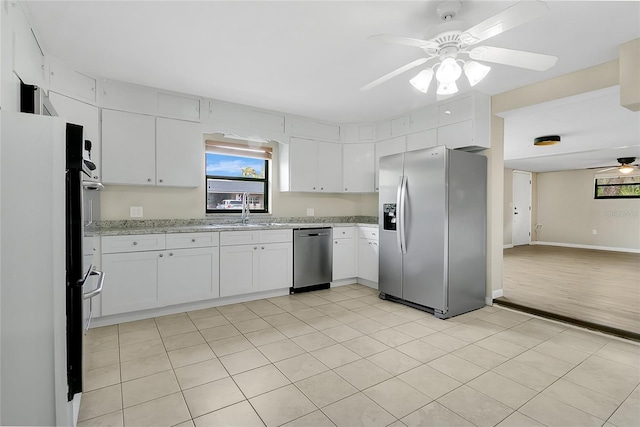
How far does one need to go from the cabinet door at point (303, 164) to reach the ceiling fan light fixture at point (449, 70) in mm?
2669

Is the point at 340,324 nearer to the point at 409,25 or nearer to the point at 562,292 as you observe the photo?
the point at 409,25

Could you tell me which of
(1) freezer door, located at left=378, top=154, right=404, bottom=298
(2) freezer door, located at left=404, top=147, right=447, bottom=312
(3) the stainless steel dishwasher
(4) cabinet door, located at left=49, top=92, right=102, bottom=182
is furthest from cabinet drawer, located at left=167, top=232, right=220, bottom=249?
(2) freezer door, located at left=404, top=147, right=447, bottom=312

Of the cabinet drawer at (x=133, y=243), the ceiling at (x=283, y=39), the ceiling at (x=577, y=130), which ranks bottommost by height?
the cabinet drawer at (x=133, y=243)

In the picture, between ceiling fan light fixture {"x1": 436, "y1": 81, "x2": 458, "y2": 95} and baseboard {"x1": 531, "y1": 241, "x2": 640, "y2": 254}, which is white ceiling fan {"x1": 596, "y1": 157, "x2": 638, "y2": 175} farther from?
ceiling fan light fixture {"x1": 436, "y1": 81, "x2": 458, "y2": 95}

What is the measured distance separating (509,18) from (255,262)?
10.7 feet

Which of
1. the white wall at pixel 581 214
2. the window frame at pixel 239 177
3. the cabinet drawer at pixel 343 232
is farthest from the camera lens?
the white wall at pixel 581 214

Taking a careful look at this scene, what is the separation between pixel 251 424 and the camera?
1665 millimetres

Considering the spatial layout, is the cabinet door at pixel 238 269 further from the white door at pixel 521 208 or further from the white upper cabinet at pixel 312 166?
the white door at pixel 521 208

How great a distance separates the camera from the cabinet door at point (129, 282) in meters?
2.97

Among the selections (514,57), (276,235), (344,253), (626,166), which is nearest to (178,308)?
(276,235)

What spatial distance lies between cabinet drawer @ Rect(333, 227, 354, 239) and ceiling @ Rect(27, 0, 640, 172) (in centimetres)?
185

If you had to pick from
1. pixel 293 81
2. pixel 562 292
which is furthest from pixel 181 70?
pixel 562 292

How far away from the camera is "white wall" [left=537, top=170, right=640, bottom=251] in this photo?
25.9 ft

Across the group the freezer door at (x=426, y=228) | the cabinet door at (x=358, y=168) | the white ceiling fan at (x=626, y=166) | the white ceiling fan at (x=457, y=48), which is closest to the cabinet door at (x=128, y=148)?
the cabinet door at (x=358, y=168)
